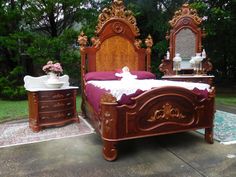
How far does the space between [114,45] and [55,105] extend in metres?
Result: 1.72

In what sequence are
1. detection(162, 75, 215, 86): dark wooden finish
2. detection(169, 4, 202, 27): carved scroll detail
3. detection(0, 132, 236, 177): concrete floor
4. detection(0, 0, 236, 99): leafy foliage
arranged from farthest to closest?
detection(0, 0, 236, 99): leafy foliage < detection(169, 4, 202, 27): carved scroll detail < detection(162, 75, 215, 86): dark wooden finish < detection(0, 132, 236, 177): concrete floor

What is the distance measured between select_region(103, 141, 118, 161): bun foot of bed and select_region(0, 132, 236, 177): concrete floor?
0.20 ft

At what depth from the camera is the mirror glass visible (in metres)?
5.32

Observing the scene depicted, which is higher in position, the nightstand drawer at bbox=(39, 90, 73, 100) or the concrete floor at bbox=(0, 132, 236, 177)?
the nightstand drawer at bbox=(39, 90, 73, 100)

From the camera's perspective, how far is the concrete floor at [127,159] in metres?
2.27

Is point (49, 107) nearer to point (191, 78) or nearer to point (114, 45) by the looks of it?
point (114, 45)

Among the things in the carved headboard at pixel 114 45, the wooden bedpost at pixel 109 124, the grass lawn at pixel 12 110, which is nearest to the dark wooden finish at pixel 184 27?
the carved headboard at pixel 114 45

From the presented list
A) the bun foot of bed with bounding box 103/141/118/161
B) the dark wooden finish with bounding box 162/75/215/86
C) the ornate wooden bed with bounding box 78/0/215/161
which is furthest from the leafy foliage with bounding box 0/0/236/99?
the bun foot of bed with bounding box 103/141/118/161

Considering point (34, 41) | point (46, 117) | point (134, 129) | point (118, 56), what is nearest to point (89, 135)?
point (46, 117)

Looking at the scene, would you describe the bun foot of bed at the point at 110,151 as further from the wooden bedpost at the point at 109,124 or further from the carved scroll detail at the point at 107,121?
the carved scroll detail at the point at 107,121

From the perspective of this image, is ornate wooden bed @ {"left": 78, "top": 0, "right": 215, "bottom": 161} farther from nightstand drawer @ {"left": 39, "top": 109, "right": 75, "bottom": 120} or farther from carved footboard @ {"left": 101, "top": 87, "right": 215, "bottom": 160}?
nightstand drawer @ {"left": 39, "top": 109, "right": 75, "bottom": 120}

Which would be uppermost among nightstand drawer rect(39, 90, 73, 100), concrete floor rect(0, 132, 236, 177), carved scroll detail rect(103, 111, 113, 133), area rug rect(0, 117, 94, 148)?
nightstand drawer rect(39, 90, 73, 100)

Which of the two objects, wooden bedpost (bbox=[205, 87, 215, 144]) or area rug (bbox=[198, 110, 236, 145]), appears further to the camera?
area rug (bbox=[198, 110, 236, 145])

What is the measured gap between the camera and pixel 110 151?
8.29 ft
